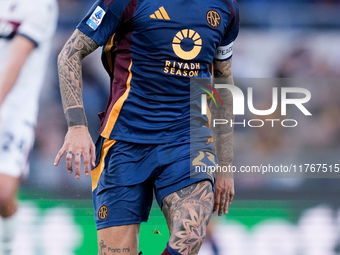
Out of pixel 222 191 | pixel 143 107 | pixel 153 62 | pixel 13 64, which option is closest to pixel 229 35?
pixel 153 62

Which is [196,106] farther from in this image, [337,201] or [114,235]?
[337,201]

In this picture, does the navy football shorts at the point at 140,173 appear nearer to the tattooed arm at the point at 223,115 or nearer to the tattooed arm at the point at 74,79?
the tattooed arm at the point at 74,79

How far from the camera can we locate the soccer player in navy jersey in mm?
2566

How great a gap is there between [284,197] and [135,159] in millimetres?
3898

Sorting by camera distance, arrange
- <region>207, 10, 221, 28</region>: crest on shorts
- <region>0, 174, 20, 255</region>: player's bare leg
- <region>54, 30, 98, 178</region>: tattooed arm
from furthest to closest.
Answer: <region>0, 174, 20, 255</region>: player's bare leg → <region>207, 10, 221, 28</region>: crest on shorts → <region>54, 30, 98, 178</region>: tattooed arm

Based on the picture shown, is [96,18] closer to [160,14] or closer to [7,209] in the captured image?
[160,14]

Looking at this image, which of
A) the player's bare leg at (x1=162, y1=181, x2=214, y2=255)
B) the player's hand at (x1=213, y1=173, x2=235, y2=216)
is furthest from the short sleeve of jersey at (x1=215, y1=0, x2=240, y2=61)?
the player's bare leg at (x1=162, y1=181, x2=214, y2=255)

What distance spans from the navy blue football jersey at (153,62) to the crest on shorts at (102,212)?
318mm

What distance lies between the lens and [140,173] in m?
2.59

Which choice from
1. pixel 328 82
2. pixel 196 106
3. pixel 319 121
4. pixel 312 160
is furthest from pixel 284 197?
pixel 196 106

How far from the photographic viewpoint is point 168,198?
2506 mm

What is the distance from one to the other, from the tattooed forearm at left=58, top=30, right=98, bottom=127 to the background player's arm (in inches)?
63.2

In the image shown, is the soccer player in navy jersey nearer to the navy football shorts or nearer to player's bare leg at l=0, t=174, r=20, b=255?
the navy football shorts

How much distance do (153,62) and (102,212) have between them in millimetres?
706
